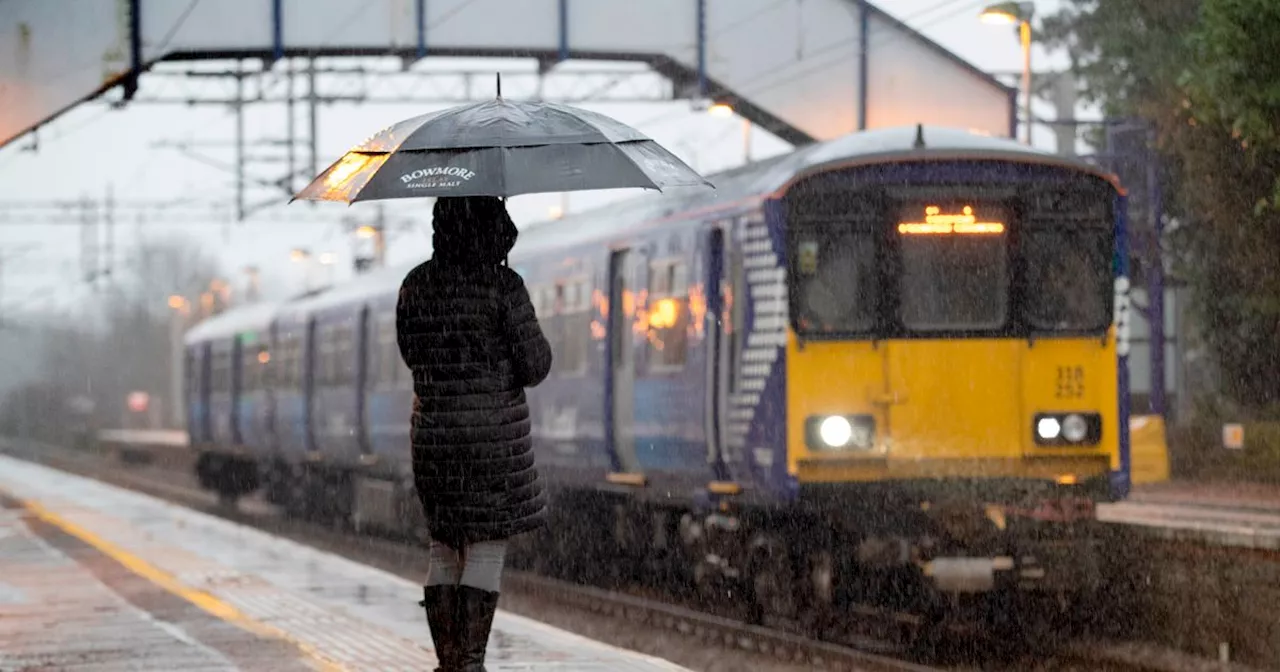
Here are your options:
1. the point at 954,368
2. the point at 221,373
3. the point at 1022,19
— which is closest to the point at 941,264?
the point at 954,368

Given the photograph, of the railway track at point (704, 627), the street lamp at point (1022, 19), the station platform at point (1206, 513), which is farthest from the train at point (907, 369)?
the street lamp at point (1022, 19)

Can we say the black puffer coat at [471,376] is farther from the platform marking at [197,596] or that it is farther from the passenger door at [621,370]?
the passenger door at [621,370]

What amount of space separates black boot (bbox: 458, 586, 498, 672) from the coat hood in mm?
1067

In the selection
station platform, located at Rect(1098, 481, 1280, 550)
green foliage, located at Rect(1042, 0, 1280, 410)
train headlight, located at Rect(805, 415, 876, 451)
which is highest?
green foliage, located at Rect(1042, 0, 1280, 410)

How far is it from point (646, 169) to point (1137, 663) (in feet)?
20.3

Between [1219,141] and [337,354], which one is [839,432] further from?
[1219,141]

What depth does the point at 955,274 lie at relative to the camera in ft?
44.1

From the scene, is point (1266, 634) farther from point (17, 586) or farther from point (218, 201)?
point (218, 201)

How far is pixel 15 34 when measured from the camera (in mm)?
23109

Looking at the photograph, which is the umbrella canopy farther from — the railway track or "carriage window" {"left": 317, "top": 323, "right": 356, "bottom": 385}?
"carriage window" {"left": 317, "top": 323, "right": 356, "bottom": 385}

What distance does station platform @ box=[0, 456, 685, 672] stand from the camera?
31.3 ft

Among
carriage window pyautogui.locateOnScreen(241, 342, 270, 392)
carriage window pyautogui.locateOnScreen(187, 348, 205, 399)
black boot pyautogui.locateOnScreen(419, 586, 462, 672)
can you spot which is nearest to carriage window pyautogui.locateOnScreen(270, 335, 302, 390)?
carriage window pyautogui.locateOnScreen(241, 342, 270, 392)

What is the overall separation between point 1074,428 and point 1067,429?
49mm

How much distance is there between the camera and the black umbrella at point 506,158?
725 centimetres
